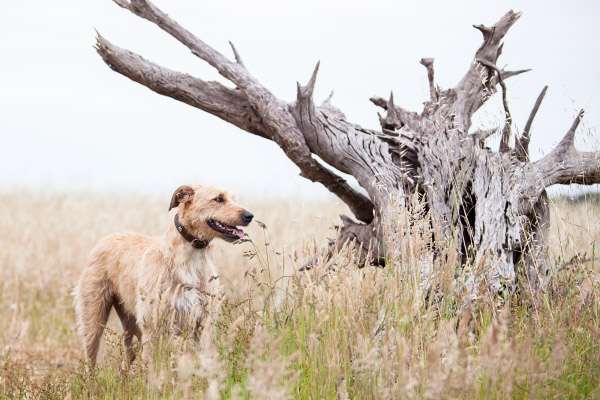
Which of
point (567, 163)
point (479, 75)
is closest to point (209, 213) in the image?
point (479, 75)

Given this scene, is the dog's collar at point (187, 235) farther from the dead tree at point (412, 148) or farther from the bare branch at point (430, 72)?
the bare branch at point (430, 72)

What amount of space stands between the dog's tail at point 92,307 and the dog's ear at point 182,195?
158 cm

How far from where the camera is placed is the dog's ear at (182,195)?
213 inches

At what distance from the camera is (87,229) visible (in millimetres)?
11742

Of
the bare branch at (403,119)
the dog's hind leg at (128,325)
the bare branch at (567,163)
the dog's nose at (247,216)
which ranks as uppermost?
the bare branch at (403,119)

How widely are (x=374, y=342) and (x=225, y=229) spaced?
6.95 feet

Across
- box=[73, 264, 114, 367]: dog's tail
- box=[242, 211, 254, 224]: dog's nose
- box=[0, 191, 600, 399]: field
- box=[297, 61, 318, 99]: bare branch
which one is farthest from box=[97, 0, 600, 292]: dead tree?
box=[73, 264, 114, 367]: dog's tail

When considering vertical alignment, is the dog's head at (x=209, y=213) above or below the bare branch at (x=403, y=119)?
below

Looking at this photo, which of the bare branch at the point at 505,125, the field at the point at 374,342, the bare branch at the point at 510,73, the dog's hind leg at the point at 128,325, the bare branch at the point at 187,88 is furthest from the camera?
the bare branch at the point at 510,73

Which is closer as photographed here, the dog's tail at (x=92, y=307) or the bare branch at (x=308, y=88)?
the dog's tail at (x=92, y=307)

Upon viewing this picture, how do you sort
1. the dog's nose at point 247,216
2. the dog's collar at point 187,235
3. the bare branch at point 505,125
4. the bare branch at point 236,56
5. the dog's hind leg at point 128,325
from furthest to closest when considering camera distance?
the bare branch at point 236,56, the dog's hind leg at point 128,325, the bare branch at point 505,125, the dog's collar at point 187,235, the dog's nose at point 247,216

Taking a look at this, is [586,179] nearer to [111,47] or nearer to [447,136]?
[447,136]

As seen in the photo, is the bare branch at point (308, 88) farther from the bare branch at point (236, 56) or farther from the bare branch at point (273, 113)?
the bare branch at point (236, 56)

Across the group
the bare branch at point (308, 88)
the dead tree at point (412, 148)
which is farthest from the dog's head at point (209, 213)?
the bare branch at point (308, 88)
